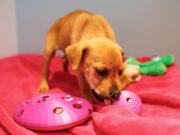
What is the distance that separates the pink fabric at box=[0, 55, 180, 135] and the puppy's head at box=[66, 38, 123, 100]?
0.18 metres

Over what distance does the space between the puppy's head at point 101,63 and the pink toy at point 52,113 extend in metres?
0.24

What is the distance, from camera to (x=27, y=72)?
126 inches

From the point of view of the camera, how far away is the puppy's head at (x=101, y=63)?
6.01ft

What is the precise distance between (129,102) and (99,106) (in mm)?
323

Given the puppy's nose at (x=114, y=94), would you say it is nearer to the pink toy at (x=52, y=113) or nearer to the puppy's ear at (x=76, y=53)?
the pink toy at (x=52, y=113)

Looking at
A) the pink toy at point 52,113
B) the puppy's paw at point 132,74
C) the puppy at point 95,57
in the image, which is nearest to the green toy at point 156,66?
the puppy's paw at point 132,74

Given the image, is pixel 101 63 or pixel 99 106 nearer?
pixel 101 63

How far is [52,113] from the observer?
160 cm

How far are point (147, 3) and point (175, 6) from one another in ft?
1.62

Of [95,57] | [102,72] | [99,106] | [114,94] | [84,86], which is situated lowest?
[99,106]

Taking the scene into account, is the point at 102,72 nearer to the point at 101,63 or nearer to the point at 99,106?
the point at 101,63

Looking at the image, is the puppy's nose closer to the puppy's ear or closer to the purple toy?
the purple toy

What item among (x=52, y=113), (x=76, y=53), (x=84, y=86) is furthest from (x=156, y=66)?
(x=52, y=113)

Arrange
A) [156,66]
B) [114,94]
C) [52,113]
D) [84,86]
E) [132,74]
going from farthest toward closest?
[156,66] < [132,74] < [84,86] < [114,94] < [52,113]
